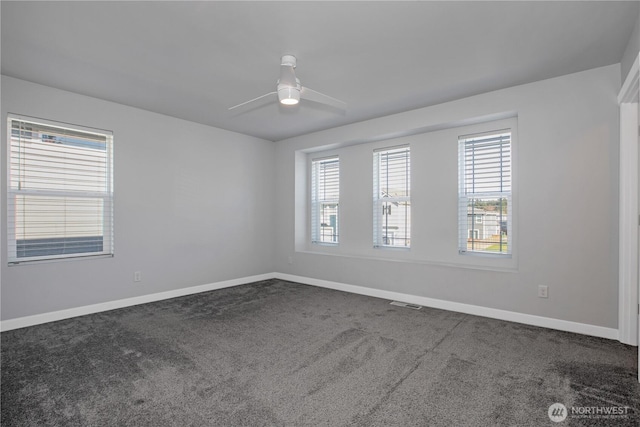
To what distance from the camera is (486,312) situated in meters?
3.73

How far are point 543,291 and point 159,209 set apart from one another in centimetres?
476

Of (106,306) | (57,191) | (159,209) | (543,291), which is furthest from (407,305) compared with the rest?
(57,191)

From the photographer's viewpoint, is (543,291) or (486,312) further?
(486,312)

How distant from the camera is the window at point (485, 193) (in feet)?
12.8

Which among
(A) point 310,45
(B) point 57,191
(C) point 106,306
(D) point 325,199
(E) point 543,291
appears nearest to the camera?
(A) point 310,45

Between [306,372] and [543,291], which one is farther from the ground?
[543,291]

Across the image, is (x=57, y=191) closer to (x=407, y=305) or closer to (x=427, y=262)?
(x=407, y=305)

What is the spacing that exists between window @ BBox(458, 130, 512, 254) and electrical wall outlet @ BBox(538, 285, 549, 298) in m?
0.58

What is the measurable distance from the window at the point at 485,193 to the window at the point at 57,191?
176 inches

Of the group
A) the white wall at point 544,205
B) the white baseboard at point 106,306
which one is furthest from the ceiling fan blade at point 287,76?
the white baseboard at point 106,306

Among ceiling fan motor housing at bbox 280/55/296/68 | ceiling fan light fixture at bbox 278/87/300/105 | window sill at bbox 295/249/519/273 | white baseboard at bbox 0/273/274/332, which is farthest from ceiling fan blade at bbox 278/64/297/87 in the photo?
white baseboard at bbox 0/273/274/332

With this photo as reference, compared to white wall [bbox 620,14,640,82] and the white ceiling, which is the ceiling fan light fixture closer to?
the white ceiling

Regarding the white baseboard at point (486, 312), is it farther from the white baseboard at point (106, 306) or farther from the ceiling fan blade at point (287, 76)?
the ceiling fan blade at point (287, 76)

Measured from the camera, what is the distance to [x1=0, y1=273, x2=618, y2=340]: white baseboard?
3.20 m
